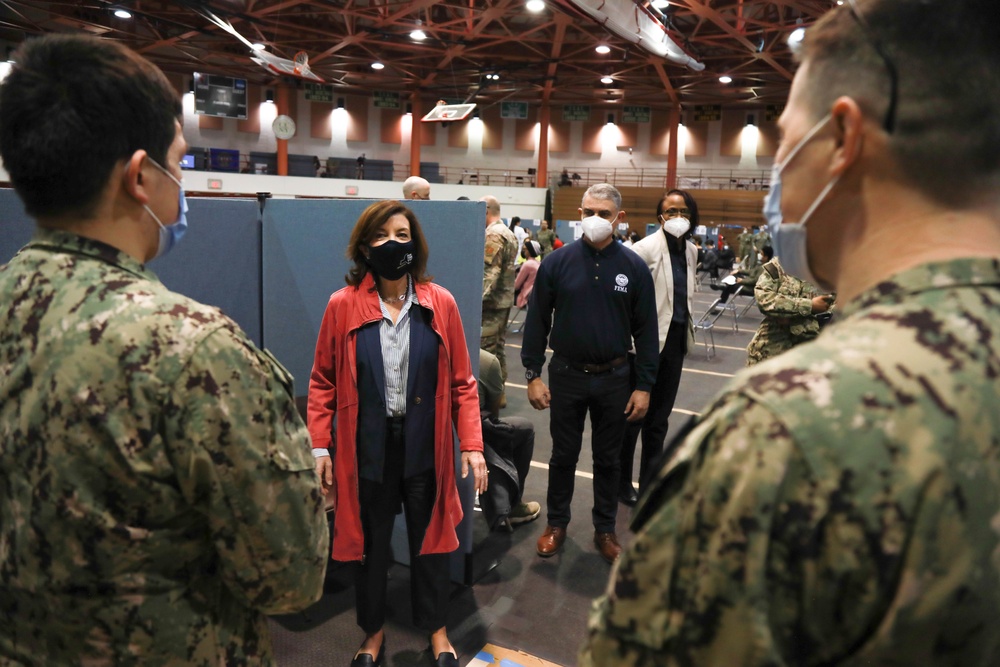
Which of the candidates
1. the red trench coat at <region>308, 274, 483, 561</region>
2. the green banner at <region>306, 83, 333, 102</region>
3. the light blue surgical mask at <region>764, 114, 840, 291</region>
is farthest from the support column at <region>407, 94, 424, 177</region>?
the light blue surgical mask at <region>764, 114, 840, 291</region>

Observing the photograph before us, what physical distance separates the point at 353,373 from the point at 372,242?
18.7 inches

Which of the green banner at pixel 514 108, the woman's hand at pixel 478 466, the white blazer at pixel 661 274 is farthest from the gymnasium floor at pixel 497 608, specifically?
the green banner at pixel 514 108

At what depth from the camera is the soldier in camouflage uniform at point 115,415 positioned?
0.95m

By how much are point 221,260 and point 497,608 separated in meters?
1.84

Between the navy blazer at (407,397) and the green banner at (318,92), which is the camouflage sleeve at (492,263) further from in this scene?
the green banner at (318,92)

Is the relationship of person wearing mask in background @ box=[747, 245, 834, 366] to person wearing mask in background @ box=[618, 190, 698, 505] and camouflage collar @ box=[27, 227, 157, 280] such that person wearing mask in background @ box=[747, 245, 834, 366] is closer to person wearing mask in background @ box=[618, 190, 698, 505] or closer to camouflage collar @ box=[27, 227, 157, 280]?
person wearing mask in background @ box=[618, 190, 698, 505]

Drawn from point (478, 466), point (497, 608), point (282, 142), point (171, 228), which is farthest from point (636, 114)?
point (171, 228)

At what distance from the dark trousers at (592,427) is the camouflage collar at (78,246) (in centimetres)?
244

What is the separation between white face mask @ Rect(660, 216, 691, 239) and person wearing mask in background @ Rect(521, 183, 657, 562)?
0.62 meters

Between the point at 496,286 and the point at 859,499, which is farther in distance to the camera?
the point at 496,286

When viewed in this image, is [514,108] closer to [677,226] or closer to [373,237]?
[677,226]

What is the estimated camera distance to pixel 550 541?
11.1 ft

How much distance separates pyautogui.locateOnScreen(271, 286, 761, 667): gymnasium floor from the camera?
2619 millimetres

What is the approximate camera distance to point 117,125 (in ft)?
3.24
